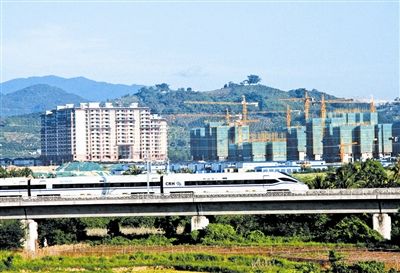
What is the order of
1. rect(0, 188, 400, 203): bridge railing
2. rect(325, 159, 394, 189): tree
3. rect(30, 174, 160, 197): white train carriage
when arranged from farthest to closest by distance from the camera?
1. rect(325, 159, 394, 189): tree
2. rect(30, 174, 160, 197): white train carriage
3. rect(0, 188, 400, 203): bridge railing

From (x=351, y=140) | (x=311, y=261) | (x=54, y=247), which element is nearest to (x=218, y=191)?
(x=54, y=247)

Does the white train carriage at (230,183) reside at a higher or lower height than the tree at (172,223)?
higher

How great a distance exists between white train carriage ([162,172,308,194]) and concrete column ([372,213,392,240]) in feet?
26.7

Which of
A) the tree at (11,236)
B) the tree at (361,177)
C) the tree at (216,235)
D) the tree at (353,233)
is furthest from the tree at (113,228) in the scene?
the tree at (361,177)

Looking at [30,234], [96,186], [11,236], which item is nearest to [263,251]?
[30,234]

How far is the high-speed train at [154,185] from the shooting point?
76188 millimetres

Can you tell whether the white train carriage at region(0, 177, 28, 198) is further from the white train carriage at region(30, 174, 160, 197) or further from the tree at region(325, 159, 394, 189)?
the tree at region(325, 159, 394, 189)

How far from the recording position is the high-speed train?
7619 cm

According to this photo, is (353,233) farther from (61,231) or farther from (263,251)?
(61,231)

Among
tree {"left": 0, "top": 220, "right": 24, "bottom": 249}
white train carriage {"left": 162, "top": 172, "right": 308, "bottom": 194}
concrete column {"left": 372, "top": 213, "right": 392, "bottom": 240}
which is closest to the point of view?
concrete column {"left": 372, "top": 213, "right": 392, "bottom": 240}

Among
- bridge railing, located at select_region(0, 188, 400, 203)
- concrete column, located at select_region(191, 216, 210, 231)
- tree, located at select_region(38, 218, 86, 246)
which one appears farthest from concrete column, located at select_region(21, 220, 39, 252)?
concrete column, located at select_region(191, 216, 210, 231)

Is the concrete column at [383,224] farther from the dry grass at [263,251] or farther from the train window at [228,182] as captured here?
the train window at [228,182]

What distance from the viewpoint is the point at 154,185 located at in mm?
77875

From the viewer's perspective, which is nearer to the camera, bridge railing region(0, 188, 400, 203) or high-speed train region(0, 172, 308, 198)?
Result: bridge railing region(0, 188, 400, 203)
